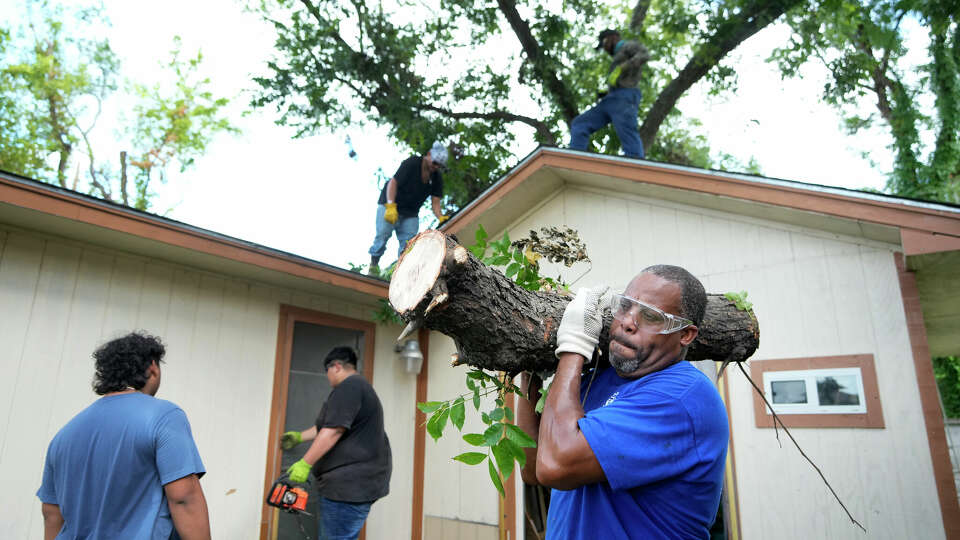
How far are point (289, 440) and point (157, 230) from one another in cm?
217

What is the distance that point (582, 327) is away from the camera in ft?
5.57

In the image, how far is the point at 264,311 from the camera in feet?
17.5

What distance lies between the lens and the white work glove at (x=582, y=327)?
168 centimetres

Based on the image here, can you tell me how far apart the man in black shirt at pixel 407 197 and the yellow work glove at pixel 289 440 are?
2.57 m

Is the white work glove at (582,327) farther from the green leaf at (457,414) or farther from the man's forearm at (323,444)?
the man's forearm at (323,444)

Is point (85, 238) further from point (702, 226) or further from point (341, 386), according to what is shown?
point (702, 226)

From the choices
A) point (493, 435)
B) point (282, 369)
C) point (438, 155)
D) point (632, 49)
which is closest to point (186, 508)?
point (493, 435)

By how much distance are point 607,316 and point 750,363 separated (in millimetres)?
2972

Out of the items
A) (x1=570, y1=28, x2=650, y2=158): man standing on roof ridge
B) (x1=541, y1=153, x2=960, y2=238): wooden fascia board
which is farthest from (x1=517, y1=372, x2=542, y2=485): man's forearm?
(x1=570, y1=28, x2=650, y2=158): man standing on roof ridge

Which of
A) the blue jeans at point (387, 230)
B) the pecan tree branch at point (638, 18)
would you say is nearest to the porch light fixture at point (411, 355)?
the blue jeans at point (387, 230)

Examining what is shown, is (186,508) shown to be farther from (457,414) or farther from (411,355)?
(411,355)

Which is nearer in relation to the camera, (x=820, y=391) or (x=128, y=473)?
(x=128, y=473)

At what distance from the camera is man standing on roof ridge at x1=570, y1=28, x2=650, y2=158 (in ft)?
24.6

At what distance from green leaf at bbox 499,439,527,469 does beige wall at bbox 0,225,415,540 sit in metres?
3.20
